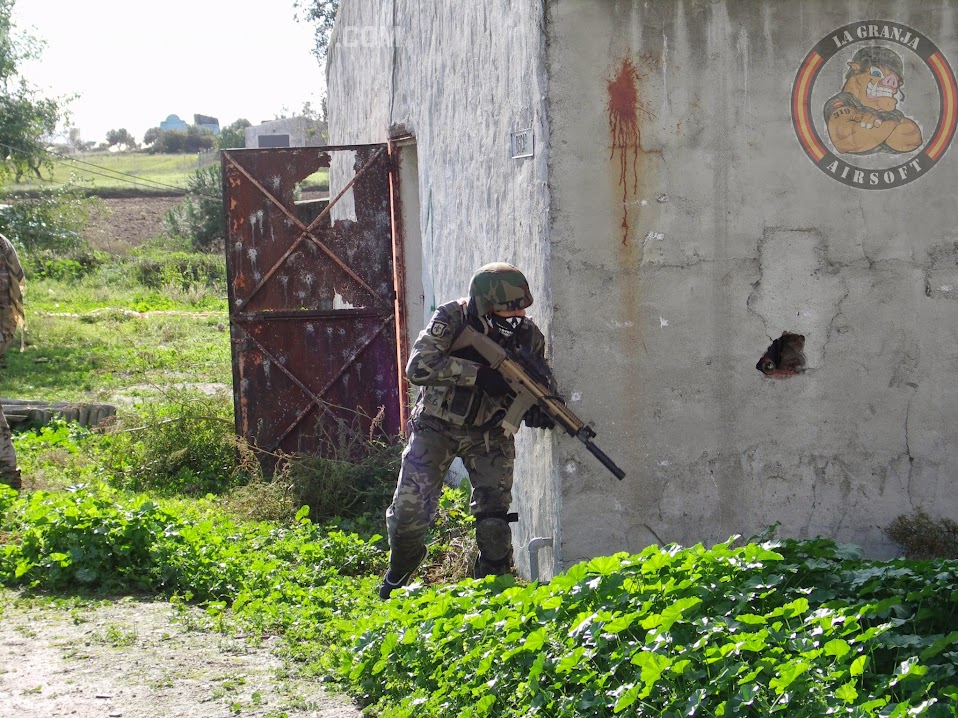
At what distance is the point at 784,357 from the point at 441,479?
1.80 m

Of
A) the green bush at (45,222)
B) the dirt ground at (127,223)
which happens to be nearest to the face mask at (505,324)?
the green bush at (45,222)

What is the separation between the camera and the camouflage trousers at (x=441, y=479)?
221 inches

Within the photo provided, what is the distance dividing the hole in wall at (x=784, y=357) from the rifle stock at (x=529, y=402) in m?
0.94

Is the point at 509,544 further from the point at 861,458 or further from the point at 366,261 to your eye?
the point at 366,261

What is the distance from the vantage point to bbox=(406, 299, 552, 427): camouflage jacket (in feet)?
17.6

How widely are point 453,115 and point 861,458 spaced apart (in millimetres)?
3259

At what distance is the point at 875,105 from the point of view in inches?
216

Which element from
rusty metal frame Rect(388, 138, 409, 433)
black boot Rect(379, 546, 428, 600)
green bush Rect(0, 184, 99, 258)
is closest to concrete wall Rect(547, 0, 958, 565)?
black boot Rect(379, 546, 428, 600)

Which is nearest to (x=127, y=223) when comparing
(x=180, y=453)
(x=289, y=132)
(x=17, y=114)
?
(x=289, y=132)

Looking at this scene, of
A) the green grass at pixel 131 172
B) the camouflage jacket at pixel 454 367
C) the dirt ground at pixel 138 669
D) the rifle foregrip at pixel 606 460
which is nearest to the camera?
the dirt ground at pixel 138 669

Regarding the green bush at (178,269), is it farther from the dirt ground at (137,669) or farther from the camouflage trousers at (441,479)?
the camouflage trousers at (441,479)

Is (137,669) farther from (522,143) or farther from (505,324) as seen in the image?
(522,143)

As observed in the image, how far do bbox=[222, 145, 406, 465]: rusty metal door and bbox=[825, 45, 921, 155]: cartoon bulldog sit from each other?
3980 millimetres

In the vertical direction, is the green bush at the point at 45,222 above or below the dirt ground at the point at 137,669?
above
